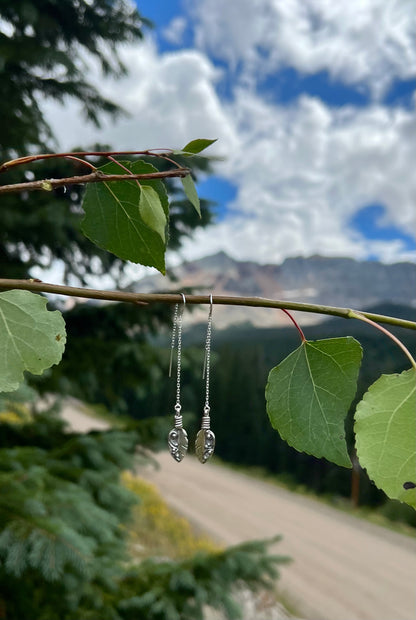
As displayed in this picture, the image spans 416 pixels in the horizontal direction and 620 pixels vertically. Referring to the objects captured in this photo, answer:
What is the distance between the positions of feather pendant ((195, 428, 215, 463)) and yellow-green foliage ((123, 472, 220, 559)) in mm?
4364

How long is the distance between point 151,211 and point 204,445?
0.38 ft

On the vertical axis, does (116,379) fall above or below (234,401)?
above

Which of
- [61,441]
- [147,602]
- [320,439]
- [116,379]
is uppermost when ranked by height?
[320,439]

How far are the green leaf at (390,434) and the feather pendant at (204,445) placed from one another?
0.08m

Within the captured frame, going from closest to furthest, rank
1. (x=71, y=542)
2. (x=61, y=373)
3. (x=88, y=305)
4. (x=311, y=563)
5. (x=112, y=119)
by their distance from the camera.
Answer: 1. (x=71, y=542)
2. (x=61, y=373)
3. (x=88, y=305)
4. (x=112, y=119)
5. (x=311, y=563)

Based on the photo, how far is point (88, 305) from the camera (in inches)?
107

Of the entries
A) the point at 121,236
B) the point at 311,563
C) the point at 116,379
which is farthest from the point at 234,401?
the point at 121,236

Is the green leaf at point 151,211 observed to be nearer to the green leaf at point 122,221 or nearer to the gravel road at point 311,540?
the green leaf at point 122,221

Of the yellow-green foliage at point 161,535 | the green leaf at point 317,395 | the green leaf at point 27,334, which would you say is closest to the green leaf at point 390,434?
the green leaf at point 317,395

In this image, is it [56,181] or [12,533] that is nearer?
[56,181]

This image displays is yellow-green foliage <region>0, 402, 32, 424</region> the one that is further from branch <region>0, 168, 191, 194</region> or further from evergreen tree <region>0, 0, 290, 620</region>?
branch <region>0, 168, 191, 194</region>

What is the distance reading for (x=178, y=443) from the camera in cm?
24

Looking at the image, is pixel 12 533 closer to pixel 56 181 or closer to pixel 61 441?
pixel 61 441

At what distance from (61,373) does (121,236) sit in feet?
7.73
